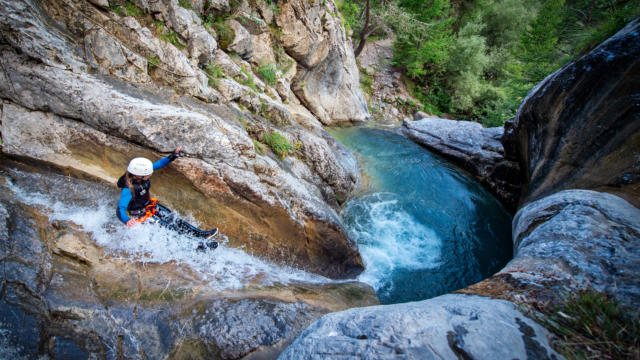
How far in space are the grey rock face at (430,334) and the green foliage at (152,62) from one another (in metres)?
6.17

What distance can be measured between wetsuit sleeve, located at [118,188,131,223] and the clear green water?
5.19m

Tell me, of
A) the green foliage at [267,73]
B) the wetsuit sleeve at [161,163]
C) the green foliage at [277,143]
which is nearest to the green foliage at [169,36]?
the green foliage at [277,143]

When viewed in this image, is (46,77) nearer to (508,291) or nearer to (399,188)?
(508,291)

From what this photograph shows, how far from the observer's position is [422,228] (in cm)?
791

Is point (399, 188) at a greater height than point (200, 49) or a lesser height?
lesser

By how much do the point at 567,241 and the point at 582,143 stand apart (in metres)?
4.06

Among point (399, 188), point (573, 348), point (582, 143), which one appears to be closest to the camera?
point (573, 348)

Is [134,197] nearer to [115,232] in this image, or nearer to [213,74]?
[115,232]

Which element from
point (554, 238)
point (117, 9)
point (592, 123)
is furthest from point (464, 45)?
point (117, 9)

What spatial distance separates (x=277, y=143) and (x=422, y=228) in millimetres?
5556

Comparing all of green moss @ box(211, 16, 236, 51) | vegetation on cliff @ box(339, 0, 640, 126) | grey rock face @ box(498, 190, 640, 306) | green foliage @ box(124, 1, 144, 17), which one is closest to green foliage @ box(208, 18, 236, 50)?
green moss @ box(211, 16, 236, 51)

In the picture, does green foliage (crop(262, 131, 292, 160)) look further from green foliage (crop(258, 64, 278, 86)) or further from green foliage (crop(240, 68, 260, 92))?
green foliage (crop(258, 64, 278, 86))

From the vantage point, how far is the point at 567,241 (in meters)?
3.90

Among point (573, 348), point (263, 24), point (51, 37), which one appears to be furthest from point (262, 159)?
point (263, 24)
